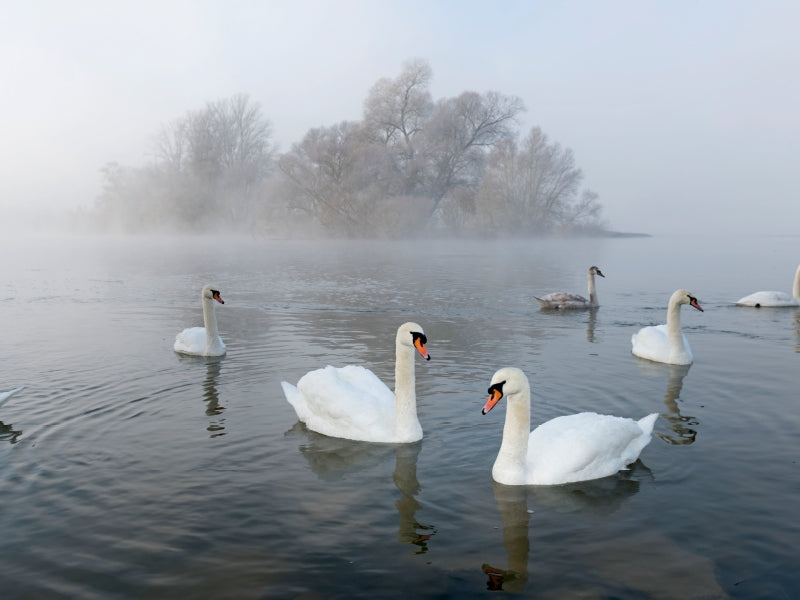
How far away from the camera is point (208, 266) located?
3158cm

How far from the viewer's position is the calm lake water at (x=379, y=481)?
427 cm

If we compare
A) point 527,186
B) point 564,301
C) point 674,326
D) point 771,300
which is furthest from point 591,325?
point 527,186

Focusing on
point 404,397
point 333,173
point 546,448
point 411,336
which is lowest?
point 546,448

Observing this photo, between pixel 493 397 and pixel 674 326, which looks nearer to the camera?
pixel 493 397

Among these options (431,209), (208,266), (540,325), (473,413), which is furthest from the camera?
(431,209)

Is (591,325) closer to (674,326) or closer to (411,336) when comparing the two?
(674,326)

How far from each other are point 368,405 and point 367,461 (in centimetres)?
66

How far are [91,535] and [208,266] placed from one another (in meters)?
27.8

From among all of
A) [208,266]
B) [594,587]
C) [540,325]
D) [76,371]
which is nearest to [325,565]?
[594,587]

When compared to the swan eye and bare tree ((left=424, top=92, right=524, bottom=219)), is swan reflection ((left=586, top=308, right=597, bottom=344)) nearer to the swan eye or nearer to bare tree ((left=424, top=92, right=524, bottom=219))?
the swan eye

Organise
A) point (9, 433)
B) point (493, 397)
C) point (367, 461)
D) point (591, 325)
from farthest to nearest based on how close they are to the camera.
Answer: point (591, 325) < point (9, 433) < point (367, 461) < point (493, 397)

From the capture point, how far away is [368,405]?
6.71m

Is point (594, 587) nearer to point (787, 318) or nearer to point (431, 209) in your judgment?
point (787, 318)

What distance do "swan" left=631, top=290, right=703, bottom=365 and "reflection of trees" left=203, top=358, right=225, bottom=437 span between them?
6273 mm
